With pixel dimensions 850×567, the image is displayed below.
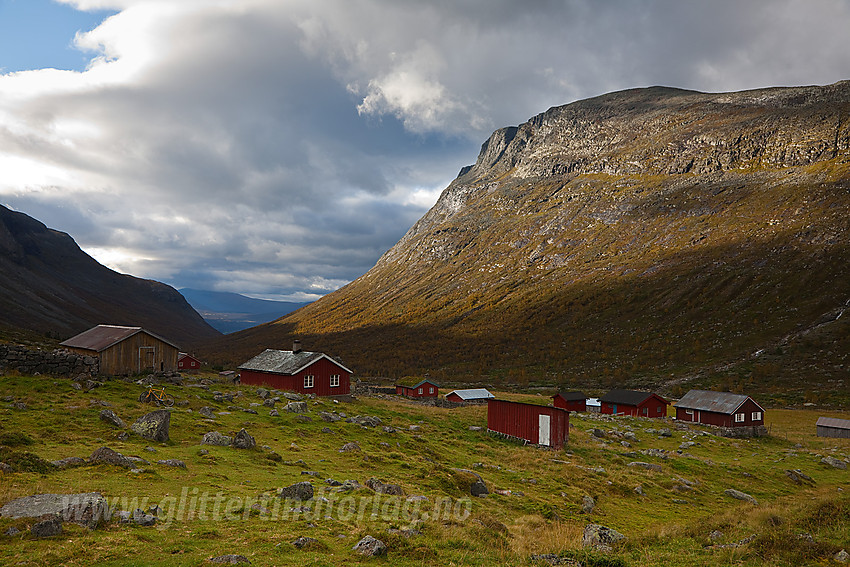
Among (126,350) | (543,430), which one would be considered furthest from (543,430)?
(126,350)

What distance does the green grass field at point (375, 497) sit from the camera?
1145 cm

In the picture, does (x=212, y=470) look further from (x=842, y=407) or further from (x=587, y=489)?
(x=842, y=407)

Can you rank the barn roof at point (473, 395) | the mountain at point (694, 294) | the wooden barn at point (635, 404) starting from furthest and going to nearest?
the mountain at point (694, 294), the barn roof at point (473, 395), the wooden barn at point (635, 404)

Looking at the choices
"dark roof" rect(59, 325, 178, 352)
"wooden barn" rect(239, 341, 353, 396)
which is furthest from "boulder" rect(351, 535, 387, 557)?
"wooden barn" rect(239, 341, 353, 396)

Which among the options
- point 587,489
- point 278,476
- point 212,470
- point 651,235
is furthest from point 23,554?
point 651,235

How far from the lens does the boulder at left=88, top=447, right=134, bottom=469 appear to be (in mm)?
15750

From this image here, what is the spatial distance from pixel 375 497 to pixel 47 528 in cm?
934

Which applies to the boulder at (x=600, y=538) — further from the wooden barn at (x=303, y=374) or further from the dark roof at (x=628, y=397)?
the dark roof at (x=628, y=397)

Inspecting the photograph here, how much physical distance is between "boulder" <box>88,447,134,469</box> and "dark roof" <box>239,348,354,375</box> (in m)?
37.5

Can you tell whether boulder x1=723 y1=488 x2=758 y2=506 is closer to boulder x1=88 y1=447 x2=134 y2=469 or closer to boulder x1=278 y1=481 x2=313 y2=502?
boulder x1=278 y1=481 x2=313 y2=502

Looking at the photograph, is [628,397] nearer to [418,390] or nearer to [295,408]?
[418,390]

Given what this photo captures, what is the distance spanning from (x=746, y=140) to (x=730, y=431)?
184 meters

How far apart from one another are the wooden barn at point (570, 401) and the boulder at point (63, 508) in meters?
71.6

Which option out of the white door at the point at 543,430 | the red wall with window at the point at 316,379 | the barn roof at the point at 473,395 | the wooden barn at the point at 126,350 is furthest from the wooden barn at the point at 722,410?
the wooden barn at the point at 126,350
